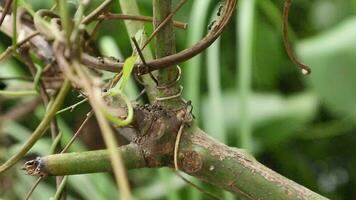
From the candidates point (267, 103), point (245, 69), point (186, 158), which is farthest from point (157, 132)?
point (267, 103)

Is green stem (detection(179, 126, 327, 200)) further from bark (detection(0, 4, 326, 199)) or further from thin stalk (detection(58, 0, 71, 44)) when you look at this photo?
thin stalk (detection(58, 0, 71, 44))

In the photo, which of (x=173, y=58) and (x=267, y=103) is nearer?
(x=173, y=58)

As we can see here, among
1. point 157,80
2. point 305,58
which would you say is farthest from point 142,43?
point 305,58

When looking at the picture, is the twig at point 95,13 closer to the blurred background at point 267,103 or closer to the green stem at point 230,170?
the green stem at point 230,170

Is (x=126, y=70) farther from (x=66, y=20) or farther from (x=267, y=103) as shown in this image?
(x=267, y=103)

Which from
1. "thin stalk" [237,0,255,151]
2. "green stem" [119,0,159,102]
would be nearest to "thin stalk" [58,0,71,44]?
"green stem" [119,0,159,102]

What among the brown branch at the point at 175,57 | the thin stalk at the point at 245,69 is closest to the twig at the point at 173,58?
the brown branch at the point at 175,57

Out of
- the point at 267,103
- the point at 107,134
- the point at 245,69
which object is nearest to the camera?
the point at 107,134

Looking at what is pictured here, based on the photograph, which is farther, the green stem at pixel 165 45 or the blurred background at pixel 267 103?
the blurred background at pixel 267 103

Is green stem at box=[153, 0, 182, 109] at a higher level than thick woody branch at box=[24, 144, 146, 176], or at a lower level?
higher

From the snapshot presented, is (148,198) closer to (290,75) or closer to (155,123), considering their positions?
(290,75)
